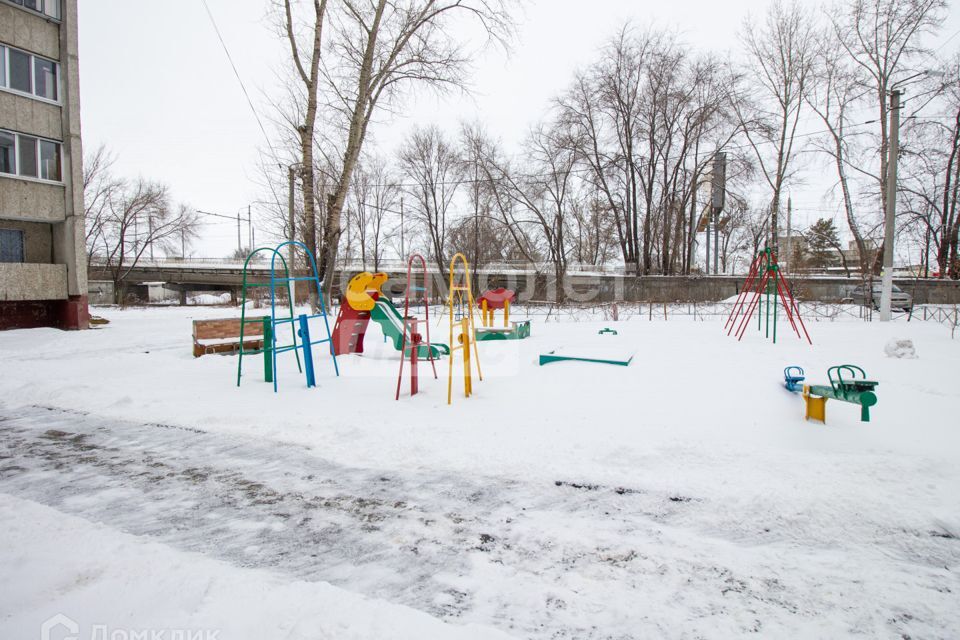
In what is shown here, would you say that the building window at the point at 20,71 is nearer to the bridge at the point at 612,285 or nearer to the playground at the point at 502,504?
the playground at the point at 502,504

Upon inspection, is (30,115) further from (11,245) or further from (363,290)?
(363,290)

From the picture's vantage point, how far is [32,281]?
549 inches

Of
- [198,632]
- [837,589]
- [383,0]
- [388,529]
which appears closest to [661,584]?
[837,589]

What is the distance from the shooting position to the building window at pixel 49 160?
14141mm

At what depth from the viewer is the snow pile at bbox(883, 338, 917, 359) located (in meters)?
8.06

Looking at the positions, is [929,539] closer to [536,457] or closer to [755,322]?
[536,457]

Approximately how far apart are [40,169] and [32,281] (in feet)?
10.7

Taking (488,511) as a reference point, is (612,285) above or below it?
above

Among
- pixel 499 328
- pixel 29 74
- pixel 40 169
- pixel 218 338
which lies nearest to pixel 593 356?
pixel 499 328

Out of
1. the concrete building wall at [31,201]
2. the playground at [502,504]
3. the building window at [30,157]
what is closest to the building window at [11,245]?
the concrete building wall at [31,201]

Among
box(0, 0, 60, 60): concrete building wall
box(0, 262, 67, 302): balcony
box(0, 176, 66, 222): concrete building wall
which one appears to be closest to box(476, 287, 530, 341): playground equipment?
box(0, 262, 67, 302): balcony

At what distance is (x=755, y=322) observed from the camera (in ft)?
48.4

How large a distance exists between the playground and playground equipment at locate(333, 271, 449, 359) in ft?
7.28

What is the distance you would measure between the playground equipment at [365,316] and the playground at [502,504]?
2218mm
